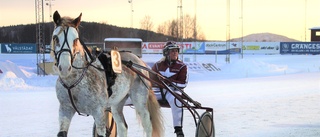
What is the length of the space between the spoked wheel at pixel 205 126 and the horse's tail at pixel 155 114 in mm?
532

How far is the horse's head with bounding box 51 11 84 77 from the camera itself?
4203mm

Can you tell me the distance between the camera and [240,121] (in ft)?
29.3

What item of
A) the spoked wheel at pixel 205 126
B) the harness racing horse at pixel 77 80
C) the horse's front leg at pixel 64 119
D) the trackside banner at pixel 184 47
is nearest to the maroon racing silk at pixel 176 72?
the spoked wheel at pixel 205 126

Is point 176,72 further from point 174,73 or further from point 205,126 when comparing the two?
point 205,126

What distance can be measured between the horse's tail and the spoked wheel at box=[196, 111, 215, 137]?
532 mm

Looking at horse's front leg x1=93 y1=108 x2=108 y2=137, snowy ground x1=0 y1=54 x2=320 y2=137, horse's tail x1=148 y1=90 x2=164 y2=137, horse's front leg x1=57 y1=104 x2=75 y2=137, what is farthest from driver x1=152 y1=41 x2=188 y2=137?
horse's front leg x1=57 y1=104 x2=75 y2=137

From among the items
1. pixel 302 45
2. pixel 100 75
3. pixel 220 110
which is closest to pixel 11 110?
pixel 220 110

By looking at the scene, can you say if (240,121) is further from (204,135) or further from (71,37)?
(71,37)

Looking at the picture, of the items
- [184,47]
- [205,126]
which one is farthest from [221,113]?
[184,47]

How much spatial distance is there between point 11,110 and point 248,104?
5.79 meters

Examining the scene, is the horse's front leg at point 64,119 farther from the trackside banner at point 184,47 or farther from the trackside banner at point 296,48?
the trackside banner at point 296,48

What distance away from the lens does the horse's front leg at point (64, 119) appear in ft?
15.1

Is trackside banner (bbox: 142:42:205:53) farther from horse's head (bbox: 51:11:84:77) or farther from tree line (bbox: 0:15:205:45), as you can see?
horse's head (bbox: 51:11:84:77)

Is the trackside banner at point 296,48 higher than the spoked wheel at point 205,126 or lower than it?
higher
